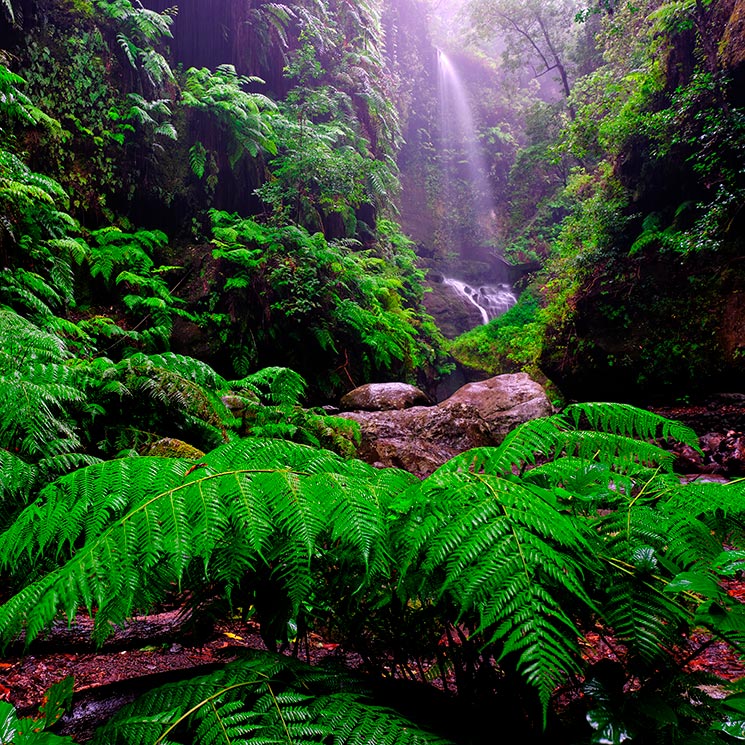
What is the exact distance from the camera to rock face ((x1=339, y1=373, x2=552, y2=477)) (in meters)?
5.04

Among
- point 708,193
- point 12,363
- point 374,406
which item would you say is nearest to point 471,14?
point 708,193

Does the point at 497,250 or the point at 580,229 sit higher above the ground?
the point at 497,250

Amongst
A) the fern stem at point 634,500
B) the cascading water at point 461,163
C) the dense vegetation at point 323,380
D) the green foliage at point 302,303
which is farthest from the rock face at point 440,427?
the cascading water at point 461,163

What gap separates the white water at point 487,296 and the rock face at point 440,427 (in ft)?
41.8

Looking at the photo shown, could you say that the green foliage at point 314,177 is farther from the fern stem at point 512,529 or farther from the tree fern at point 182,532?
the fern stem at point 512,529

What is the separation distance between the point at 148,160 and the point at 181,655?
7.72m

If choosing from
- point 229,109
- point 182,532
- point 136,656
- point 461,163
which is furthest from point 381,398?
point 461,163

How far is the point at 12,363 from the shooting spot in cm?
256

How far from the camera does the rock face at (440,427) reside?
5043 millimetres

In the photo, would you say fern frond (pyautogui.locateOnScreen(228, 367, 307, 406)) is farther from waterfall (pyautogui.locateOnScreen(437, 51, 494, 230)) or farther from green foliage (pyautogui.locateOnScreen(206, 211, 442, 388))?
waterfall (pyautogui.locateOnScreen(437, 51, 494, 230))

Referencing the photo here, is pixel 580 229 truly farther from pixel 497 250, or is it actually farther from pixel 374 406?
pixel 497 250

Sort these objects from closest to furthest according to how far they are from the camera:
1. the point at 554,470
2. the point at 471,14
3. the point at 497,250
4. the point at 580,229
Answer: the point at 554,470, the point at 580,229, the point at 471,14, the point at 497,250

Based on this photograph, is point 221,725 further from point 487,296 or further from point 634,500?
point 487,296

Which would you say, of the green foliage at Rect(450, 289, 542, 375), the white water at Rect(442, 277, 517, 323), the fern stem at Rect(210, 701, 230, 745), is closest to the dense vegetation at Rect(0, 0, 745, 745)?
the fern stem at Rect(210, 701, 230, 745)
